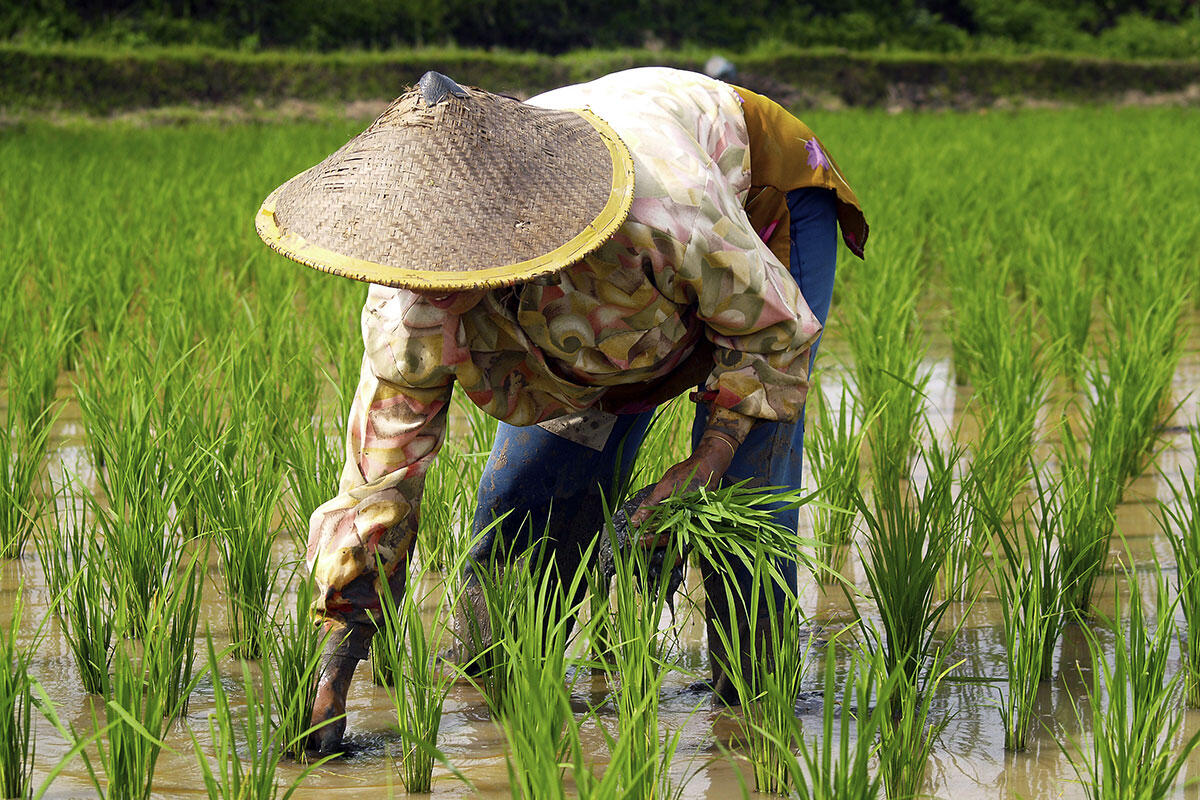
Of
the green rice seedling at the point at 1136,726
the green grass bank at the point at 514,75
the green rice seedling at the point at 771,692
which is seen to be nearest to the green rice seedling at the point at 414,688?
the green rice seedling at the point at 771,692

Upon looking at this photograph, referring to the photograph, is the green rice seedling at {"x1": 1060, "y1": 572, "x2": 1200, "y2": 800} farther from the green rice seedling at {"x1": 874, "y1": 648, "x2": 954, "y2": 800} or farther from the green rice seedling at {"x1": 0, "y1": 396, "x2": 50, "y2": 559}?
the green rice seedling at {"x1": 0, "y1": 396, "x2": 50, "y2": 559}

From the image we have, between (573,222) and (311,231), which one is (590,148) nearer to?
(573,222)

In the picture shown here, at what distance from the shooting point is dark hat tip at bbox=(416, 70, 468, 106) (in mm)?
1447

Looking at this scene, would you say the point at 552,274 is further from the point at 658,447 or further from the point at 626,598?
the point at 658,447

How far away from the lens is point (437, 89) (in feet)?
4.77

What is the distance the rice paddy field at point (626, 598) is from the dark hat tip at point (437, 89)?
Answer: 0.58 m

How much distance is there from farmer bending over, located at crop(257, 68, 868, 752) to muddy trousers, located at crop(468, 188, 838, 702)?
21 millimetres

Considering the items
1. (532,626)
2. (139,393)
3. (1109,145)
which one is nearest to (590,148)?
(532,626)

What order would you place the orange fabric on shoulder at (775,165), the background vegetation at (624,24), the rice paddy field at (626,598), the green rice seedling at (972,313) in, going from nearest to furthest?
1. the rice paddy field at (626,598)
2. the orange fabric on shoulder at (775,165)
3. the green rice seedling at (972,313)
4. the background vegetation at (624,24)

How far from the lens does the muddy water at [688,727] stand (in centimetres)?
167

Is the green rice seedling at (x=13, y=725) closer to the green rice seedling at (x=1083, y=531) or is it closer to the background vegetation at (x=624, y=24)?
the green rice seedling at (x=1083, y=531)

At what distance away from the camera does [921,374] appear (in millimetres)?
3969

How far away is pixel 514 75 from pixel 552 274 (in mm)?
16950

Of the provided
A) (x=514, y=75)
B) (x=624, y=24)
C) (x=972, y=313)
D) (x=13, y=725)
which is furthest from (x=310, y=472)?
(x=624, y=24)
